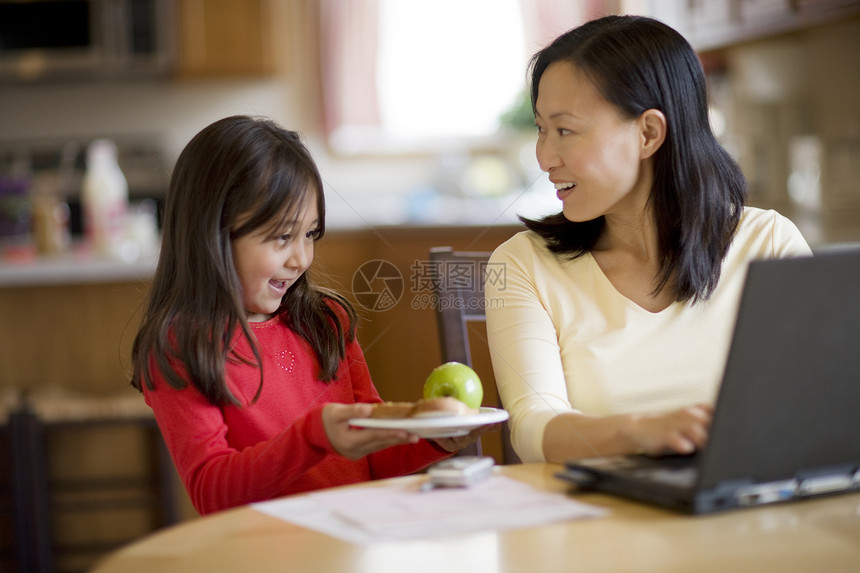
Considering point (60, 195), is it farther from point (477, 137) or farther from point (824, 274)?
point (824, 274)

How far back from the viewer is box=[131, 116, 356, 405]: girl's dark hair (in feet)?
3.92

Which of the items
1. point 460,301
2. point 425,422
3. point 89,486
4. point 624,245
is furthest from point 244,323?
point 89,486

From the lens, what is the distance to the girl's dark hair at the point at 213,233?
3.92 ft

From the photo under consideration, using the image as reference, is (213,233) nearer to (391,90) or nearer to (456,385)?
(456,385)

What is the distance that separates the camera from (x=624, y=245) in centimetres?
138

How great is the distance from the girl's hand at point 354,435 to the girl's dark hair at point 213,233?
9.4 inches

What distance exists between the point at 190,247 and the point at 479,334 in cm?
40

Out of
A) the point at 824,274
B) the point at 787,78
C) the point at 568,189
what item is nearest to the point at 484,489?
the point at 824,274

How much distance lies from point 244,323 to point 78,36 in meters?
3.31

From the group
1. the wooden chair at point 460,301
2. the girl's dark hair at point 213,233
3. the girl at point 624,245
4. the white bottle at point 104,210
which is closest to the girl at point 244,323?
the girl's dark hair at point 213,233

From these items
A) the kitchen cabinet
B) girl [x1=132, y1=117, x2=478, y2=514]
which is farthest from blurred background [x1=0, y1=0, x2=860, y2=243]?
girl [x1=132, y1=117, x2=478, y2=514]

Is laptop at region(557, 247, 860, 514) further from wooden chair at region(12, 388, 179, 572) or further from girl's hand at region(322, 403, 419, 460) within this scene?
wooden chair at region(12, 388, 179, 572)

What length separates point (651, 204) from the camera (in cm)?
137

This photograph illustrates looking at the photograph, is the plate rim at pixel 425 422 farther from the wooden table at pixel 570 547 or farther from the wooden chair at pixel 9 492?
the wooden chair at pixel 9 492
